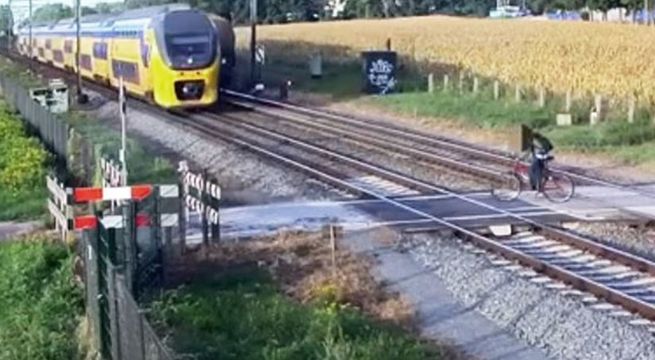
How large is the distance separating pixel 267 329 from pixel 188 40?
28.4 metres

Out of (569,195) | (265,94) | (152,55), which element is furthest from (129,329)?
(265,94)

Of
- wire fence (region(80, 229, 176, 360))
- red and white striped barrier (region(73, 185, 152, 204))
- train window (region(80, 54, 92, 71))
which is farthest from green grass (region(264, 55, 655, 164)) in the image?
wire fence (region(80, 229, 176, 360))

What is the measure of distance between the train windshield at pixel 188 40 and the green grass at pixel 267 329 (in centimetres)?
2572

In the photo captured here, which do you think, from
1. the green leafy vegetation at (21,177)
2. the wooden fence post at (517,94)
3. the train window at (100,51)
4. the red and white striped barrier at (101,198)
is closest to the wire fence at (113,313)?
the red and white striped barrier at (101,198)

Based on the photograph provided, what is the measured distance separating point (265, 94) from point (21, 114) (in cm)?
1236

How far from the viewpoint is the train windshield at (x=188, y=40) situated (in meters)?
41.2

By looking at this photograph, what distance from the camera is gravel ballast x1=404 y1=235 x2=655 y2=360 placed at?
44.0ft

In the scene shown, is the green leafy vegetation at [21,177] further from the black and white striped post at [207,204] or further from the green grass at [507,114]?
the green grass at [507,114]

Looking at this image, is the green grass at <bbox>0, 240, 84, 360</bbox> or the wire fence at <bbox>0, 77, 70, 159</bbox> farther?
the wire fence at <bbox>0, 77, 70, 159</bbox>

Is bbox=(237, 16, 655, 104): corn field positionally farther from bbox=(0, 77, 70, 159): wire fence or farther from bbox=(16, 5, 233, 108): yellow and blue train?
bbox=(0, 77, 70, 159): wire fence

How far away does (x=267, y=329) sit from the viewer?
550 inches

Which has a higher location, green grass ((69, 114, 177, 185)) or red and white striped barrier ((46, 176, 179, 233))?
red and white striped barrier ((46, 176, 179, 233))

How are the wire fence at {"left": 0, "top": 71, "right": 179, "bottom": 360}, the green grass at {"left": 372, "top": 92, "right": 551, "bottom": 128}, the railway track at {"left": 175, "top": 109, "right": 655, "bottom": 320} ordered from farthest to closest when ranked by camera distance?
1. the green grass at {"left": 372, "top": 92, "right": 551, "bottom": 128}
2. the railway track at {"left": 175, "top": 109, "right": 655, "bottom": 320}
3. the wire fence at {"left": 0, "top": 71, "right": 179, "bottom": 360}

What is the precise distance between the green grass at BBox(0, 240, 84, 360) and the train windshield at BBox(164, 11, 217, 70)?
22.4m
